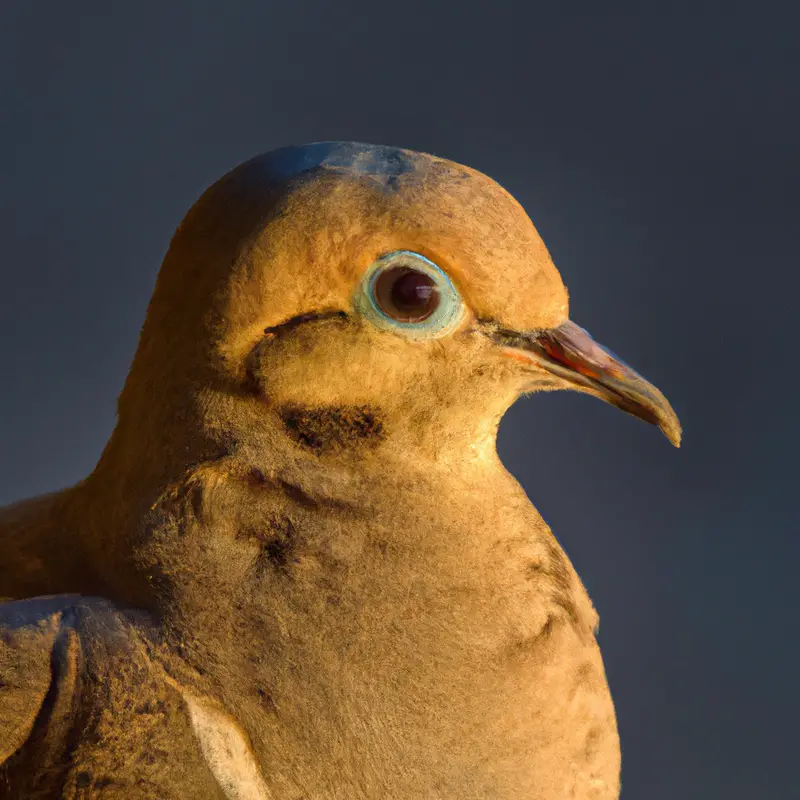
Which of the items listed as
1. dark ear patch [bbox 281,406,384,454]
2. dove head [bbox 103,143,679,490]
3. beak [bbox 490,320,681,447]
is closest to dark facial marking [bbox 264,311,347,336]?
dove head [bbox 103,143,679,490]

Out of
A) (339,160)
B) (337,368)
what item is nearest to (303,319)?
(337,368)

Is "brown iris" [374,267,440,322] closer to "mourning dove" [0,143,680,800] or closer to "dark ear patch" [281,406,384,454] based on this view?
"mourning dove" [0,143,680,800]

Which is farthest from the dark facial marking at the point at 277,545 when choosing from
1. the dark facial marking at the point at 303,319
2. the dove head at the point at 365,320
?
the dark facial marking at the point at 303,319

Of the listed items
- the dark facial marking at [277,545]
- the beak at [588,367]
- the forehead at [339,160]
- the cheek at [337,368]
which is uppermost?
the forehead at [339,160]

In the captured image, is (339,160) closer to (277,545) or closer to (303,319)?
(303,319)

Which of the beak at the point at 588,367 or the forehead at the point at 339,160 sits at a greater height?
the forehead at the point at 339,160

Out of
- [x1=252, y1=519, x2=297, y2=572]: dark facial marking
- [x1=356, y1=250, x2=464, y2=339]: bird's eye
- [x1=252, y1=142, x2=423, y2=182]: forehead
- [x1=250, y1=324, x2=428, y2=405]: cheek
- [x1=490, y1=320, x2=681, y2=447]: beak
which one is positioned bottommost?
[x1=252, y1=519, x2=297, y2=572]: dark facial marking

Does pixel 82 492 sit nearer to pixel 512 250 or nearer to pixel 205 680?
pixel 205 680

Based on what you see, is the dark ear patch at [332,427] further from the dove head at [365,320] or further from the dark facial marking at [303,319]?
the dark facial marking at [303,319]
